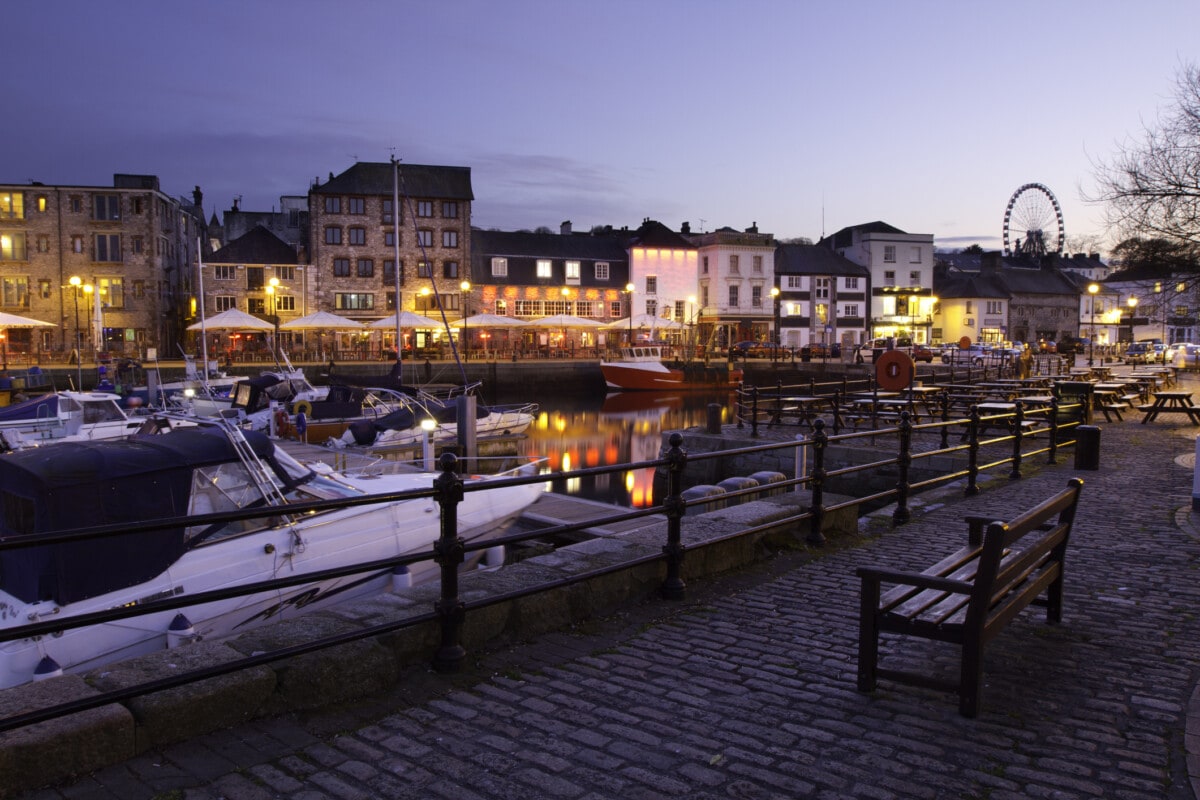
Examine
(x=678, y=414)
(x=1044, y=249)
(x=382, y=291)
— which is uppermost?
(x=1044, y=249)

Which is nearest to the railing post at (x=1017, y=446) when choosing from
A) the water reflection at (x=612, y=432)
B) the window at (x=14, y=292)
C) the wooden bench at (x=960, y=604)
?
the wooden bench at (x=960, y=604)

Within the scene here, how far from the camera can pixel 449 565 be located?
4.75 metres

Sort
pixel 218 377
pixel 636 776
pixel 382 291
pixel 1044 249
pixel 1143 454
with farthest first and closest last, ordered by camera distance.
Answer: pixel 1044 249 < pixel 382 291 < pixel 218 377 < pixel 1143 454 < pixel 636 776

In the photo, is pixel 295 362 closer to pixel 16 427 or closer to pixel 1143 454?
pixel 16 427

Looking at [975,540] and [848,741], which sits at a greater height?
[975,540]

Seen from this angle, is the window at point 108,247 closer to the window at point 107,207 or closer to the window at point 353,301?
the window at point 107,207

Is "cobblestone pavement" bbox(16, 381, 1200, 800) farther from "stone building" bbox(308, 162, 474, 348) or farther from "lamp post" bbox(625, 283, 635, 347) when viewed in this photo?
"lamp post" bbox(625, 283, 635, 347)

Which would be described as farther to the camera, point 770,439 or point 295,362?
point 295,362

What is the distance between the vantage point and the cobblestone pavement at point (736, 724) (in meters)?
3.66

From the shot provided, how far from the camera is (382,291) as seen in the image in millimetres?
63875

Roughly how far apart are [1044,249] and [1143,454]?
253 feet

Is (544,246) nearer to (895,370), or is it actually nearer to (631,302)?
(631,302)

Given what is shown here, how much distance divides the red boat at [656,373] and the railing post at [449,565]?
164 feet

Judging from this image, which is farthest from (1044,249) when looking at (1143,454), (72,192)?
(72,192)
